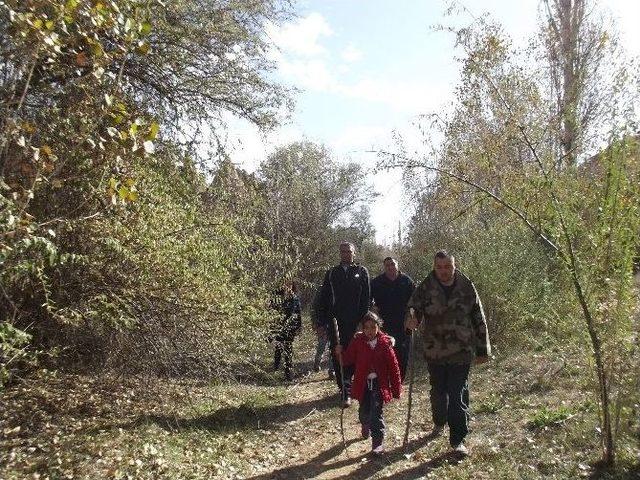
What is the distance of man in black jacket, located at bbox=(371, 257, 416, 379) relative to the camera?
25.7 feet

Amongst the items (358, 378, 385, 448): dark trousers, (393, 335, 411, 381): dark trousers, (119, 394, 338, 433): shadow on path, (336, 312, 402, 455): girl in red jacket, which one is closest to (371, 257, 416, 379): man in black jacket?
(393, 335, 411, 381): dark trousers

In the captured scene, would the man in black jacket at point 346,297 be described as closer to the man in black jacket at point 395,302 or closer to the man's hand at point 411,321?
the man in black jacket at point 395,302

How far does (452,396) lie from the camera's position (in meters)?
5.51

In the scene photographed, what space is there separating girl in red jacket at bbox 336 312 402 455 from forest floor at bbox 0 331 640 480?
1.22 ft

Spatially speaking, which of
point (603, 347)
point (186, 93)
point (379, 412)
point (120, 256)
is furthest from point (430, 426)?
point (186, 93)

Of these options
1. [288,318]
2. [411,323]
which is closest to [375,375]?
[411,323]

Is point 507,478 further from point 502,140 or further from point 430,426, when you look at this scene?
point 502,140

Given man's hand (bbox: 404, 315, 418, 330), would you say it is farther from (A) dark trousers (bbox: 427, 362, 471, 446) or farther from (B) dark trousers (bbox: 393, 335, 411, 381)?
(B) dark trousers (bbox: 393, 335, 411, 381)

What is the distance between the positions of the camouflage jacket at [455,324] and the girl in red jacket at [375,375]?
44 cm

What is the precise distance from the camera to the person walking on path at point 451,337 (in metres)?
5.52

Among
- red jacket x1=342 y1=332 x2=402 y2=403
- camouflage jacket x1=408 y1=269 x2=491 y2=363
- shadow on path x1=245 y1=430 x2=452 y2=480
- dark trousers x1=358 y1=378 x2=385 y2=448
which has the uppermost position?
camouflage jacket x1=408 y1=269 x2=491 y2=363

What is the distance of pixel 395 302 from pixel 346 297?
718 mm

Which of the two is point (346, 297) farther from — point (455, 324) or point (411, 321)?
point (455, 324)

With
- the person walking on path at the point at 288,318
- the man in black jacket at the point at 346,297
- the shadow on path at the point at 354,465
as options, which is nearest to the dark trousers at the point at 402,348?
the man in black jacket at the point at 346,297
